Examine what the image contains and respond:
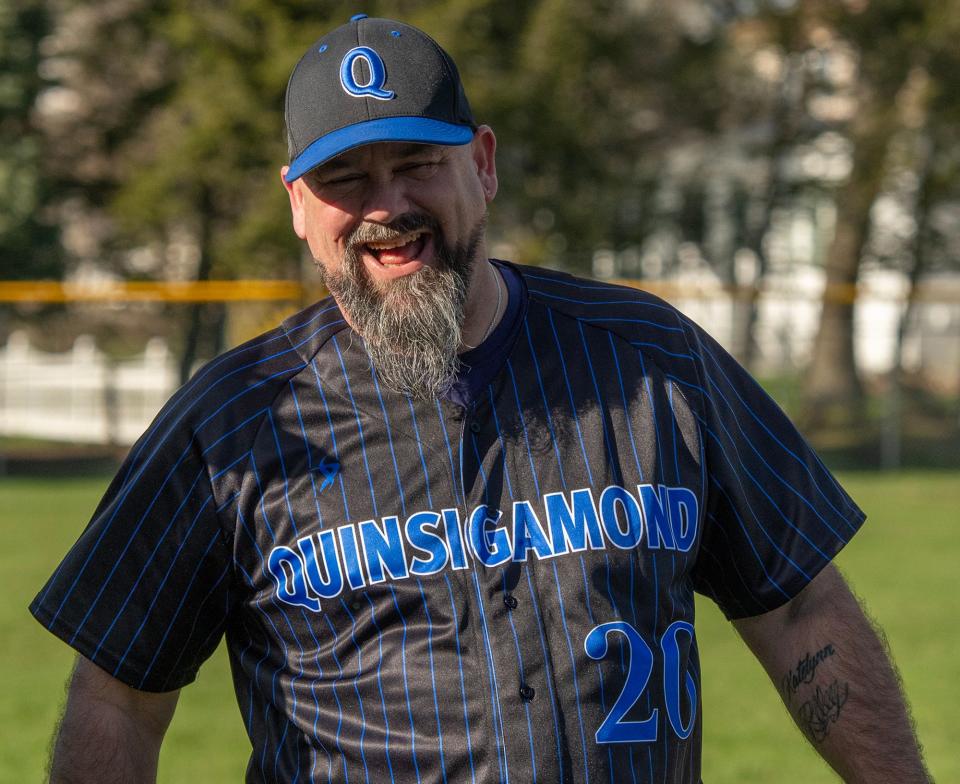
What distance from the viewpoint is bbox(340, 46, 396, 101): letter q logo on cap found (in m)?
2.36

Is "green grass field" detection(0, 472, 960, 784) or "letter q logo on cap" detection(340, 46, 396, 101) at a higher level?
"letter q logo on cap" detection(340, 46, 396, 101)

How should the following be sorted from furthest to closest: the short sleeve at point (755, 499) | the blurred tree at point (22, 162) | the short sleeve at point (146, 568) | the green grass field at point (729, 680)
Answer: the blurred tree at point (22, 162) → the green grass field at point (729, 680) → the short sleeve at point (755, 499) → the short sleeve at point (146, 568)

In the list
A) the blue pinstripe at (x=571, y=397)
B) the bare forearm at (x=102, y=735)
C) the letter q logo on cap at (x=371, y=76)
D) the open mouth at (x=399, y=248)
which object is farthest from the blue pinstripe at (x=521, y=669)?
the letter q logo on cap at (x=371, y=76)

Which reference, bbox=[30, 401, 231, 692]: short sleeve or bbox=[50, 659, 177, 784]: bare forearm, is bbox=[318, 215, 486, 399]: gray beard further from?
bbox=[50, 659, 177, 784]: bare forearm

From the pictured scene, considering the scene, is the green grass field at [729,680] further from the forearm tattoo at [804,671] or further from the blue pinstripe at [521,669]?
the blue pinstripe at [521,669]

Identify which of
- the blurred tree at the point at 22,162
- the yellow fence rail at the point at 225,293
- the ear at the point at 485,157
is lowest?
the ear at the point at 485,157

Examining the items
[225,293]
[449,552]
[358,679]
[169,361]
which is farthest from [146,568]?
[169,361]

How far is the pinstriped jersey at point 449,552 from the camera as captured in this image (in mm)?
2230

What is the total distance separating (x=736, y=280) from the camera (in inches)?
963

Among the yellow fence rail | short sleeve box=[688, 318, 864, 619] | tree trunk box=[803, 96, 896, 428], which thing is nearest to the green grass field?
short sleeve box=[688, 318, 864, 619]

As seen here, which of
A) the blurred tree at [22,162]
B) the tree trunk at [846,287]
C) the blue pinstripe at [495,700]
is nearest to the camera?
the blue pinstripe at [495,700]

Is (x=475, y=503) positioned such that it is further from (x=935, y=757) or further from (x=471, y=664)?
(x=935, y=757)

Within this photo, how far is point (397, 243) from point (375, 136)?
193 millimetres

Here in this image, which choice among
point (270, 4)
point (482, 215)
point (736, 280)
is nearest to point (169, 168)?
point (270, 4)
